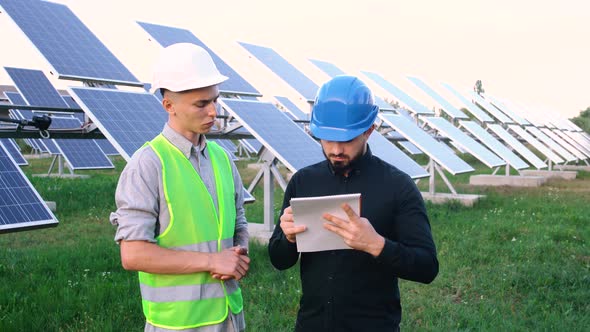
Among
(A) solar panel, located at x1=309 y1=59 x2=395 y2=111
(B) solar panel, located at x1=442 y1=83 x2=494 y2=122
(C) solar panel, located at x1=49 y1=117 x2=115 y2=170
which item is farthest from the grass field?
(B) solar panel, located at x1=442 y1=83 x2=494 y2=122

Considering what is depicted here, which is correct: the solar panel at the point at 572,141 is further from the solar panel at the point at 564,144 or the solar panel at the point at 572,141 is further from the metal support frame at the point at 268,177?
the metal support frame at the point at 268,177

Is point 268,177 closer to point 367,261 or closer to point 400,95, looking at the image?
point 367,261

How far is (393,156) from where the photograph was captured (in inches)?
354

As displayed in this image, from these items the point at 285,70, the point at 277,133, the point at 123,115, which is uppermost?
the point at 123,115

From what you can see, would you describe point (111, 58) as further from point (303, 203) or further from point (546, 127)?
point (546, 127)

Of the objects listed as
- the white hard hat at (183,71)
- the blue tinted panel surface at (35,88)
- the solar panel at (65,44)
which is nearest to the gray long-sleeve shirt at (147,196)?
the white hard hat at (183,71)

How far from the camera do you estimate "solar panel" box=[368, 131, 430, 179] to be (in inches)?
340

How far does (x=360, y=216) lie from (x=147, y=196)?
69cm

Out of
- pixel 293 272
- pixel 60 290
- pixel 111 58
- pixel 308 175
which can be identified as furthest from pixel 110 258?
pixel 308 175

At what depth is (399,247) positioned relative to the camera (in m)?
1.86

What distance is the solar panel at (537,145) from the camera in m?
16.1

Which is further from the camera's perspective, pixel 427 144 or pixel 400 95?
pixel 400 95

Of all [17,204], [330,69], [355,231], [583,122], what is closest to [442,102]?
[330,69]

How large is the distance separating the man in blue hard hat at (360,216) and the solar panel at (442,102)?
12.0 meters
